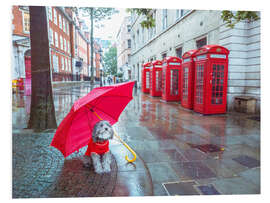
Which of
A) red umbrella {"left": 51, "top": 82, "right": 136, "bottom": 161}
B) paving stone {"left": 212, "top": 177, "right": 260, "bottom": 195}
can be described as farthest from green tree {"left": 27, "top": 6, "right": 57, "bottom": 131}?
paving stone {"left": 212, "top": 177, "right": 260, "bottom": 195}

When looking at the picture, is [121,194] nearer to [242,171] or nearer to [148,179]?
[148,179]

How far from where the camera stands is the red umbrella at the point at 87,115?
2434mm

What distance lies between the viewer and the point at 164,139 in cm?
443

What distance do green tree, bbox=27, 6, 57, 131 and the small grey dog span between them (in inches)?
115

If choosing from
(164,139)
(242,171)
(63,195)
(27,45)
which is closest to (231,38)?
(164,139)

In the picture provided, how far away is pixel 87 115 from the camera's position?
267 cm

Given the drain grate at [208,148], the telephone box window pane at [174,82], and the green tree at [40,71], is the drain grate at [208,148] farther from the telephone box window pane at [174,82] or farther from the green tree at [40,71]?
the telephone box window pane at [174,82]

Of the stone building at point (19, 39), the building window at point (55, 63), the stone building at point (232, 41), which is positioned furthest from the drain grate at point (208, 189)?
the building window at point (55, 63)

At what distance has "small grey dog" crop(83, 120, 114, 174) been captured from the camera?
2410mm

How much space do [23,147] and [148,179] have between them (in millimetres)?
2785

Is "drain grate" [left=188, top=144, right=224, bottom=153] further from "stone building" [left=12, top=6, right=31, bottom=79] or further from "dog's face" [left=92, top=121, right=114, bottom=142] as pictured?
"stone building" [left=12, top=6, right=31, bottom=79]

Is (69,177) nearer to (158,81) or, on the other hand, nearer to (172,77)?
(172,77)

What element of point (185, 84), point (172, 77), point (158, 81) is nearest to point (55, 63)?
point (158, 81)

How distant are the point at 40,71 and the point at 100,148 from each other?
338 cm
